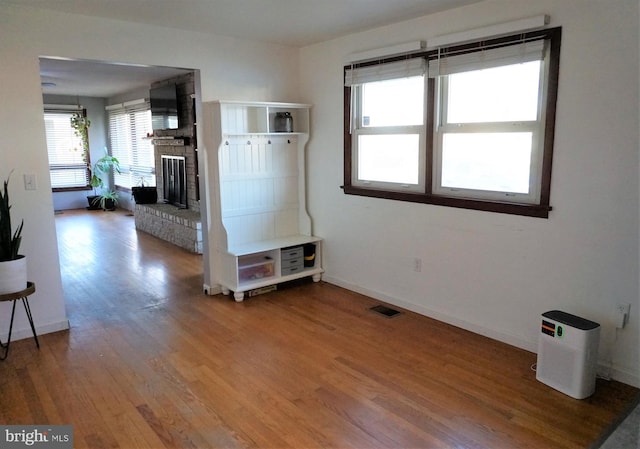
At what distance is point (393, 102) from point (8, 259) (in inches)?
121

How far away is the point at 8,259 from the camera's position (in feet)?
10.2

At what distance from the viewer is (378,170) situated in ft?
13.7

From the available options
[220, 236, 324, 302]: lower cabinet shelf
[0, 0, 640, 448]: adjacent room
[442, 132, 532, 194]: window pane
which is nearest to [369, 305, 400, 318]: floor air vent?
[0, 0, 640, 448]: adjacent room

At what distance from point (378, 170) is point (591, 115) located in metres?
1.79

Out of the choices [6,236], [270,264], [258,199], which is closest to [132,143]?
[258,199]

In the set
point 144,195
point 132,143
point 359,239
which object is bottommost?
point 359,239

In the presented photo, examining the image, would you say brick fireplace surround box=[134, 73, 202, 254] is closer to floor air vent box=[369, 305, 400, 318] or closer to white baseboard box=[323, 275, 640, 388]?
white baseboard box=[323, 275, 640, 388]

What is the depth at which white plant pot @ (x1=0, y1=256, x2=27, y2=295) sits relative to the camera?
3041mm

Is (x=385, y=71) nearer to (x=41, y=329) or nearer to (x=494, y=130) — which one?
(x=494, y=130)

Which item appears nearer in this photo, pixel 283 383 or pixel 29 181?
pixel 283 383

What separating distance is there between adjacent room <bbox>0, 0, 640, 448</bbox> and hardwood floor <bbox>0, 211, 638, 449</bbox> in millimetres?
18

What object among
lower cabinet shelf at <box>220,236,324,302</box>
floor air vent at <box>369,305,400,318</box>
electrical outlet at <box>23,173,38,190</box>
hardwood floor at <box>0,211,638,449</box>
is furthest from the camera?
lower cabinet shelf at <box>220,236,324,302</box>

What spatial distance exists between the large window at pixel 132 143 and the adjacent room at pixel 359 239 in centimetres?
372

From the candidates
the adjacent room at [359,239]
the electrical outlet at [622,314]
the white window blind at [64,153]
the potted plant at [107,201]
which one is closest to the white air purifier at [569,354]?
the adjacent room at [359,239]
